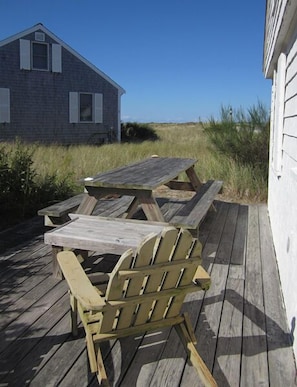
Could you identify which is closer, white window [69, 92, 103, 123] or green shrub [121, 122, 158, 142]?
white window [69, 92, 103, 123]

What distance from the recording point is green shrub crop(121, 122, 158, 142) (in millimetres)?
24359

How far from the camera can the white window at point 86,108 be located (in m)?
19.2

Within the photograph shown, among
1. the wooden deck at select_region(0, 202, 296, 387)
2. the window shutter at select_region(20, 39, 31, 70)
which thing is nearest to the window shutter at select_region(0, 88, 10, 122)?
the window shutter at select_region(20, 39, 31, 70)

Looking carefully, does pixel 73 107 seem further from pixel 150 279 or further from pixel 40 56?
pixel 150 279

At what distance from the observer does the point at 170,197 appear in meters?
7.57

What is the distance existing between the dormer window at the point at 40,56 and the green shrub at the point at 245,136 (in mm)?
10970

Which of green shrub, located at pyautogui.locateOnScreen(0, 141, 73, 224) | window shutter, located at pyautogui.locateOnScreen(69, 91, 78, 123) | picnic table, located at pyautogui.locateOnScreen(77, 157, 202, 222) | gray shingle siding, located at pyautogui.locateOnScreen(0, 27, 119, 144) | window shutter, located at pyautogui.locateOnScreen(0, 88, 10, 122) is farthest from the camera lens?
window shutter, located at pyautogui.locateOnScreen(69, 91, 78, 123)

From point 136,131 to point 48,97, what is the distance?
25.0 ft

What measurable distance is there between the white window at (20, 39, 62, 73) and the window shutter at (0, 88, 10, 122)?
52.9 inches

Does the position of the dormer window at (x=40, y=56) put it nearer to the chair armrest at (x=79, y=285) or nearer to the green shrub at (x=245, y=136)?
the green shrub at (x=245, y=136)

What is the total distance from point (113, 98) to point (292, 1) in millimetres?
18484

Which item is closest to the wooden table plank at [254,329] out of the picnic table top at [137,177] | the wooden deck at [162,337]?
the wooden deck at [162,337]

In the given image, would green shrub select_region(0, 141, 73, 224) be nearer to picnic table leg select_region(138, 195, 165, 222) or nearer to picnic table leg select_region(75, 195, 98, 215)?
picnic table leg select_region(75, 195, 98, 215)

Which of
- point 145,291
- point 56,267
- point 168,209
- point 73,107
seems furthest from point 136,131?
point 145,291
